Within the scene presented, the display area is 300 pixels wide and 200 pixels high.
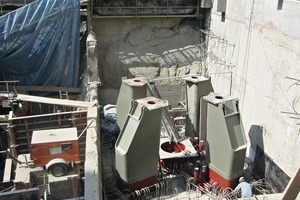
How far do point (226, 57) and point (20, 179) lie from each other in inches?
360

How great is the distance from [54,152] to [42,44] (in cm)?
709

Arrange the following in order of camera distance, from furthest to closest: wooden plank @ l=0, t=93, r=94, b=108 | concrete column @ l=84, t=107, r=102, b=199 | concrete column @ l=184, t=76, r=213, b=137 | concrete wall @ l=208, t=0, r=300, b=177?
concrete column @ l=184, t=76, r=213, b=137 < wooden plank @ l=0, t=93, r=94, b=108 < concrete wall @ l=208, t=0, r=300, b=177 < concrete column @ l=84, t=107, r=102, b=199

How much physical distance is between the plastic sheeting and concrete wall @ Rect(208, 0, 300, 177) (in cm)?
→ 667

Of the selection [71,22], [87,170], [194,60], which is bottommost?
[87,170]

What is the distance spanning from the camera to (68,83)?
49.5ft

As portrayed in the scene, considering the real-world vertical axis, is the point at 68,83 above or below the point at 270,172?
above

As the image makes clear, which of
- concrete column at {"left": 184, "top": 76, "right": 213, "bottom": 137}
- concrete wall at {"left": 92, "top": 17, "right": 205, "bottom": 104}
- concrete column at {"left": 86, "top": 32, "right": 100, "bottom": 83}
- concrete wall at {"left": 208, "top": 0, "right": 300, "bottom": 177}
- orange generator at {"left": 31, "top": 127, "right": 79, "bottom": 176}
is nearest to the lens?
orange generator at {"left": 31, "top": 127, "right": 79, "bottom": 176}

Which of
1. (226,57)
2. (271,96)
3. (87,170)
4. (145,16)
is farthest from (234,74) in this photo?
(87,170)

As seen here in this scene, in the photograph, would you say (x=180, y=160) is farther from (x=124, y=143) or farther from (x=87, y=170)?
(x=87, y=170)

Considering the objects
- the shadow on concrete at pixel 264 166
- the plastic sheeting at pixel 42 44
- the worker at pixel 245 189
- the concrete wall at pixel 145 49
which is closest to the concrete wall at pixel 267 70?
the shadow on concrete at pixel 264 166

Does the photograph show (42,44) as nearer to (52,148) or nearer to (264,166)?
(52,148)

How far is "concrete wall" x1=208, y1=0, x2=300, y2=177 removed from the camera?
888 centimetres

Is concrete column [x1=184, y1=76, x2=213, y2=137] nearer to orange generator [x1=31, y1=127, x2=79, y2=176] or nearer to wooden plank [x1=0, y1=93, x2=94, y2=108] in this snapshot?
wooden plank [x1=0, y1=93, x2=94, y2=108]

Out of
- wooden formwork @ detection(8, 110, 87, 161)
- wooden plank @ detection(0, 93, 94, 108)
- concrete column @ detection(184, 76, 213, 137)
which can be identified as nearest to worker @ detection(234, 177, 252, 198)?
concrete column @ detection(184, 76, 213, 137)
